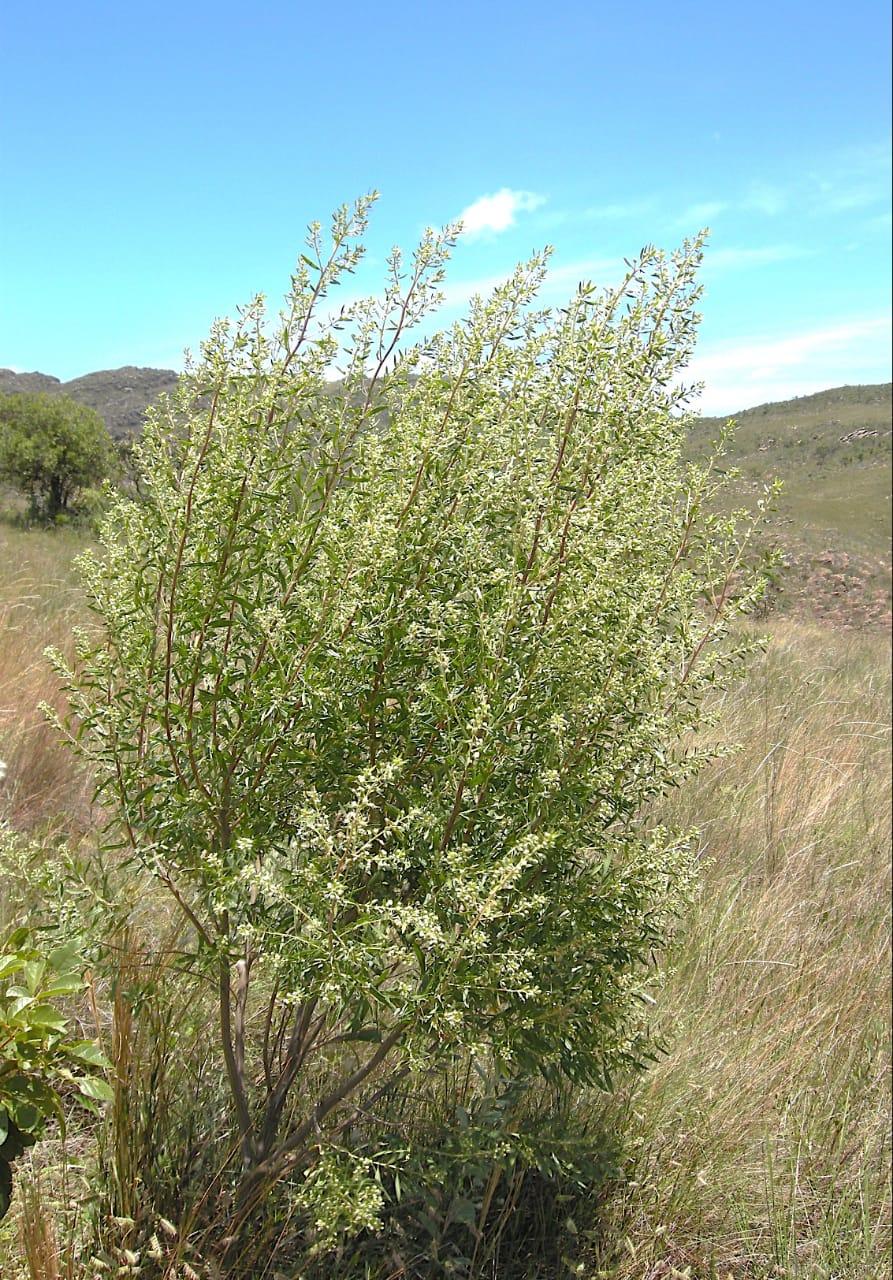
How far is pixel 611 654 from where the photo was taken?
1945 millimetres

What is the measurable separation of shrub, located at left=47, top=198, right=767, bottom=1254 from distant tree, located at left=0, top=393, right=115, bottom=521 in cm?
3047

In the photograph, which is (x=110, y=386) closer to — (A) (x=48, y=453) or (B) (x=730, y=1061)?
(A) (x=48, y=453)

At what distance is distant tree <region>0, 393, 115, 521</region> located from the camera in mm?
30094

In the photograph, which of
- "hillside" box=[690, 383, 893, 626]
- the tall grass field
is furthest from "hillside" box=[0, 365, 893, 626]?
the tall grass field

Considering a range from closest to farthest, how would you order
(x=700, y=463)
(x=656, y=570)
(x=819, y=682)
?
(x=656, y=570) < (x=700, y=463) < (x=819, y=682)

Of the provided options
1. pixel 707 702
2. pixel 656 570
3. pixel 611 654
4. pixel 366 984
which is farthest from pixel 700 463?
pixel 707 702

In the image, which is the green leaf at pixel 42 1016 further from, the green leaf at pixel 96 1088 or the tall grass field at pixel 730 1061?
the tall grass field at pixel 730 1061

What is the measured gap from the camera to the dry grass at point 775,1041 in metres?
2.63

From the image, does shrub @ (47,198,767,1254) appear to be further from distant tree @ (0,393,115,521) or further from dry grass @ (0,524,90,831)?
distant tree @ (0,393,115,521)

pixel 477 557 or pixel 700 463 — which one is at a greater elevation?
pixel 700 463

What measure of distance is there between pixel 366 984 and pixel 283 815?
48 cm

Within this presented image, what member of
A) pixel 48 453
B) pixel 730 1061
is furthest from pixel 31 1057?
pixel 48 453

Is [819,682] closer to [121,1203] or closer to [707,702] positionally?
[707,702]

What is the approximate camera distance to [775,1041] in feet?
11.1
